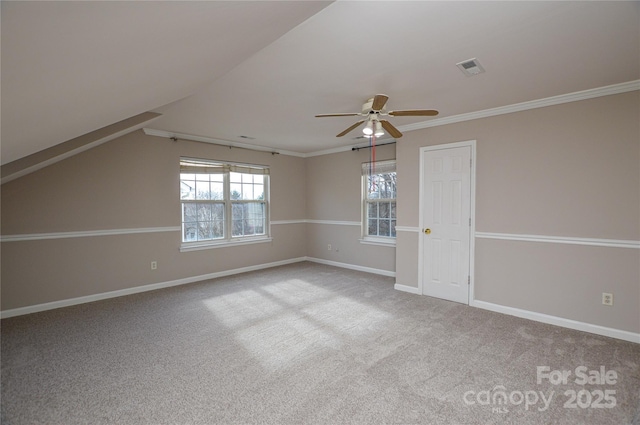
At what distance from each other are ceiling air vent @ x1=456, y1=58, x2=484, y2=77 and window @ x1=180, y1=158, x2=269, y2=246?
159 inches

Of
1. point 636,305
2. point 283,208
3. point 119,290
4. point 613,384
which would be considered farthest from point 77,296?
point 636,305

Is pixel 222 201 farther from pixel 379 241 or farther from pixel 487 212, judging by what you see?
pixel 487 212

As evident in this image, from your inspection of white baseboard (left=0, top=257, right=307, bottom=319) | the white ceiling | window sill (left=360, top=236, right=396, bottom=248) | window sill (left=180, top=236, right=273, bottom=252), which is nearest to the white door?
the white ceiling

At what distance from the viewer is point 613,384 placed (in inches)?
86.3

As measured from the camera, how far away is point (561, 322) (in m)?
3.19

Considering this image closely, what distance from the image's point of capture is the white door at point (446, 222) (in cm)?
386

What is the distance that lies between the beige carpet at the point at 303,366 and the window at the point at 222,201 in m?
1.67

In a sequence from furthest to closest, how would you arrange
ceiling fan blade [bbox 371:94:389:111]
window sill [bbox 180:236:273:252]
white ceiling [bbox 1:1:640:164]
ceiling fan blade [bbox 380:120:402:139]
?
window sill [bbox 180:236:273:252], ceiling fan blade [bbox 380:120:402:139], ceiling fan blade [bbox 371:94:389:111], white ceiling [bbox 1:1:640:164]

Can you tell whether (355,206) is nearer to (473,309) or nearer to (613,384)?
(473,309)

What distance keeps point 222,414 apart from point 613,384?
9.11 feet

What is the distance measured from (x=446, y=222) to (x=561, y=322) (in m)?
1.59

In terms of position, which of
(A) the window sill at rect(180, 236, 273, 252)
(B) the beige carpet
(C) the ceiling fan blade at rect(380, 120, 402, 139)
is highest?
(C) the ceiling fan blade at rect(380, 120, 402, 139)

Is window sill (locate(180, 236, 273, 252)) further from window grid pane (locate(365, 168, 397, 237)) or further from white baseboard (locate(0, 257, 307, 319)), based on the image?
window grid pane (locate(365, 168, 397, 237))

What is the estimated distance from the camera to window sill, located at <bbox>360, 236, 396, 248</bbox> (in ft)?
17.4
